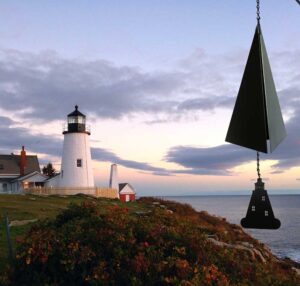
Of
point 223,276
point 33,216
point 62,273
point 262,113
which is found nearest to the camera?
point 262,113

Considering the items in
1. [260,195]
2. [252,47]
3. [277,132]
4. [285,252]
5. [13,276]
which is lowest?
[285,252]

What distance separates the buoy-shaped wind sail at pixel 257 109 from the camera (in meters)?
5.55

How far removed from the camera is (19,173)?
6412 centimetres

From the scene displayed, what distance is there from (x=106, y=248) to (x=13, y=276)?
7.61 feet

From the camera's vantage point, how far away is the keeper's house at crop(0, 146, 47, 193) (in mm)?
60156

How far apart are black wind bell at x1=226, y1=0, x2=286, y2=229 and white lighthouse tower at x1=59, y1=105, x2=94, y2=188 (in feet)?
160

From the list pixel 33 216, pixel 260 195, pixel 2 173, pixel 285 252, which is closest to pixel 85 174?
Result: pixel 2 173

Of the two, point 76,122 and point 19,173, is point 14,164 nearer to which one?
point 19,173

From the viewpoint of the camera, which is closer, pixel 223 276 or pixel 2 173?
pixel 223 276

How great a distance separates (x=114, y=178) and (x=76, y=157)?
8.17 metres

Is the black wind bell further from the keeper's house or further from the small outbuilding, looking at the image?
the small outbuilding

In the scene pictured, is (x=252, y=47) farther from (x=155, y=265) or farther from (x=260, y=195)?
(x=155, y=265)

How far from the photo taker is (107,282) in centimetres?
888

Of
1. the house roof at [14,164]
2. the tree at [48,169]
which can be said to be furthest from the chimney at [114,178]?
the tree at [48,169]
